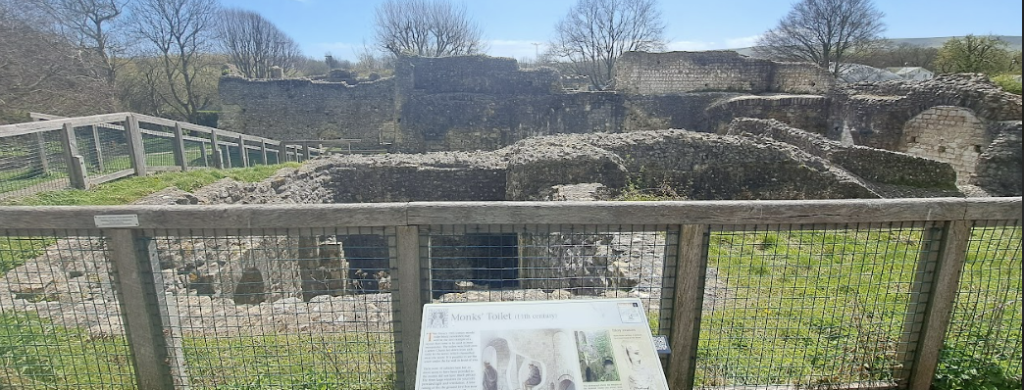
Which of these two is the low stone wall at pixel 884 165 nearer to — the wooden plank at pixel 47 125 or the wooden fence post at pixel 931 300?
the wooden fence post at pixel 931 300

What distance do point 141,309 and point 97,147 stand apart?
7.45m

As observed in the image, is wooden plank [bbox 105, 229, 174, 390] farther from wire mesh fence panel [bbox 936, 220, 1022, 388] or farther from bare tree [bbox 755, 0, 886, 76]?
bare tree [bbox 755, 0, 886, 76]

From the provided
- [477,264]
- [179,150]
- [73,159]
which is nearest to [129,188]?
[73,159]

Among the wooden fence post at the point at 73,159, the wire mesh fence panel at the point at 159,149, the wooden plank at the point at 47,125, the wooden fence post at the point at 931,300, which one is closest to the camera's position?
the wooden fence post at the point at 931,300

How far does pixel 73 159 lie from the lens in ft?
24.7

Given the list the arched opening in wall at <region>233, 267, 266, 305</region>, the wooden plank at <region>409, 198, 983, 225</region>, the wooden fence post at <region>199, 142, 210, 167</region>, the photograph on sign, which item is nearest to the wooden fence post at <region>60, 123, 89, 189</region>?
the arched opening in wall at <region>233, 267, 266, 305</region>

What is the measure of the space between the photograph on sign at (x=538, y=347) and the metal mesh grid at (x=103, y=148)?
28.1ft

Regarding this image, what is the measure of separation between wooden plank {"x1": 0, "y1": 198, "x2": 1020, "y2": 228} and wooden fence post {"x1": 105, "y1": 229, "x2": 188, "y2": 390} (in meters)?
0.18

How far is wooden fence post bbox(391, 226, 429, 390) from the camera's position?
2.54 metres

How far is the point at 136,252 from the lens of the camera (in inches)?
99.3

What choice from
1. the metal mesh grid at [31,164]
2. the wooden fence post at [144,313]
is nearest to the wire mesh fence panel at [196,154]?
the metal mesh grid at [31,164]

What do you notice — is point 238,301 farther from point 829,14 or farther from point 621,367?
point 829,14

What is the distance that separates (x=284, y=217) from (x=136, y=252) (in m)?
0.78

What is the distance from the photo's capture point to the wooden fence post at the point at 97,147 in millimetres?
8055
